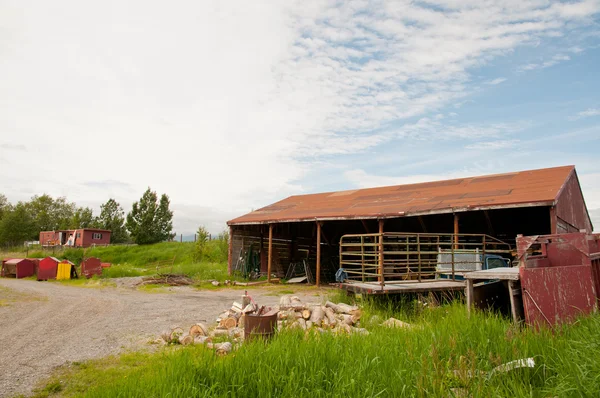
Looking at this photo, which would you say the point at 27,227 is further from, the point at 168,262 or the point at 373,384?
the point at 373,384

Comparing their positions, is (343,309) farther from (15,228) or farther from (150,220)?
(15,228)

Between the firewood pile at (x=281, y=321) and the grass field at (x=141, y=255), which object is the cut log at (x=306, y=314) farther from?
the grass field at (x=141, y=255)

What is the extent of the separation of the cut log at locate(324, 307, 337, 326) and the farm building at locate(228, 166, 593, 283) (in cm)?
185

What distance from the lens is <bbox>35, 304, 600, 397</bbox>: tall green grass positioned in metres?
3.41

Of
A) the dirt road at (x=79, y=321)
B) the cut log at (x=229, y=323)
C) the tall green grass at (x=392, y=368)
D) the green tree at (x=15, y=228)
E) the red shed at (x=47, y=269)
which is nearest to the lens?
the tall green grass at (x=392, y=368)

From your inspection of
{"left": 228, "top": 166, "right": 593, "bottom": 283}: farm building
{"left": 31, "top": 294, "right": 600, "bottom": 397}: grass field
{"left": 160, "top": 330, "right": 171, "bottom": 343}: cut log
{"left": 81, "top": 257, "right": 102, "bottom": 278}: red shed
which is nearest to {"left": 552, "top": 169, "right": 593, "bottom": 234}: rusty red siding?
{"left": 228, "top": 166, "right": 593, "bottom": 283}: farm building

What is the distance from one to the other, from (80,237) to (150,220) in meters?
7.15

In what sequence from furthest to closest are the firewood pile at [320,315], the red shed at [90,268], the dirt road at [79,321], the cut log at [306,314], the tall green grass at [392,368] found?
the red shed at [90,268] < the cut log at [306,314] < the firewood pile at [320,315] < the dirt road at [79,321] < the tall green grass at [392,368]

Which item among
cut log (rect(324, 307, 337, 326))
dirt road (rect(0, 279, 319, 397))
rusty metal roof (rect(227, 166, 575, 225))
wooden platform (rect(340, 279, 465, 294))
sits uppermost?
rusty metal roof (rect(227, 166, 575, 225))

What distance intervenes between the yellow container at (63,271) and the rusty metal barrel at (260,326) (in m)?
19.4

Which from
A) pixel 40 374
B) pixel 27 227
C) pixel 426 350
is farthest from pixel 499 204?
pixel 27 227

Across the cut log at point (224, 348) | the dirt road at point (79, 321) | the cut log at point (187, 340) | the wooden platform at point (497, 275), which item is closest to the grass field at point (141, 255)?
the dirt road at point (79, 321)

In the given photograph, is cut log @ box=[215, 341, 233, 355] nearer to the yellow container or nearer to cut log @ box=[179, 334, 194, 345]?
cut log @ box=[179, 334, 194, 345]

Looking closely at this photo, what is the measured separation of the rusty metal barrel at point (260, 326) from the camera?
→ 17.8ft
